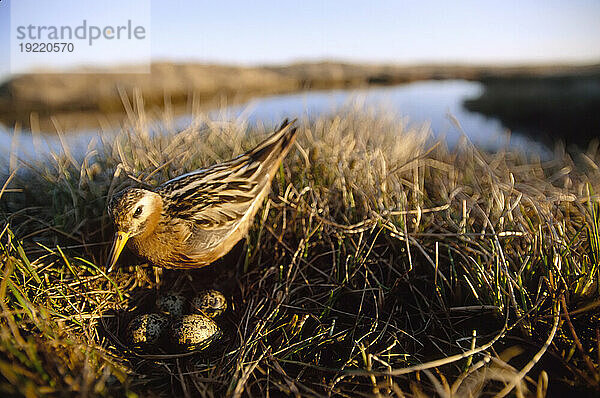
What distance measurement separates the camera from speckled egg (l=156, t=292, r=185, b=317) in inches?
90.3

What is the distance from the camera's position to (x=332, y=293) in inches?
87.8

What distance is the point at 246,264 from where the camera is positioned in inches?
99.0

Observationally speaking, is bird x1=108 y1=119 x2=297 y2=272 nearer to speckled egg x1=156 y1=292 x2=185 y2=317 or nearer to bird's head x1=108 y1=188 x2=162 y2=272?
bird's head x1=108 y1=188 x2=162 y2=272

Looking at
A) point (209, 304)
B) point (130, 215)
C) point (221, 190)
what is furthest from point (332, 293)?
point (130, 215)

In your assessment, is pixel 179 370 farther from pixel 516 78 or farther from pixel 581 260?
pixel 516 78

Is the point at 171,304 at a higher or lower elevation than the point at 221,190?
lower

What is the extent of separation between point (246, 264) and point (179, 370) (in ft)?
2.58

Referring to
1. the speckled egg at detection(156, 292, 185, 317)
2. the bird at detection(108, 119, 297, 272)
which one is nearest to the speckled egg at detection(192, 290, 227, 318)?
the speckled egg at detection(156, 292, 185, 317)

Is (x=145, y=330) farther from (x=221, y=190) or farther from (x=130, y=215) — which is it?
(x=221, y=190)

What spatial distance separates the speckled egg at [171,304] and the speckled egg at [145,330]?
142 mm

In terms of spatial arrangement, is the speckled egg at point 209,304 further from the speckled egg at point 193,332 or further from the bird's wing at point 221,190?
the bird's wing at point 221,190

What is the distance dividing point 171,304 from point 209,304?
0.78 ft

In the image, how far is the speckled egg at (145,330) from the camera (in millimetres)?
2053

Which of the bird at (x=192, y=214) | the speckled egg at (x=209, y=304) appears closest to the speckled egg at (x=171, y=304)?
the speckled egg at (x=209, y=304)
